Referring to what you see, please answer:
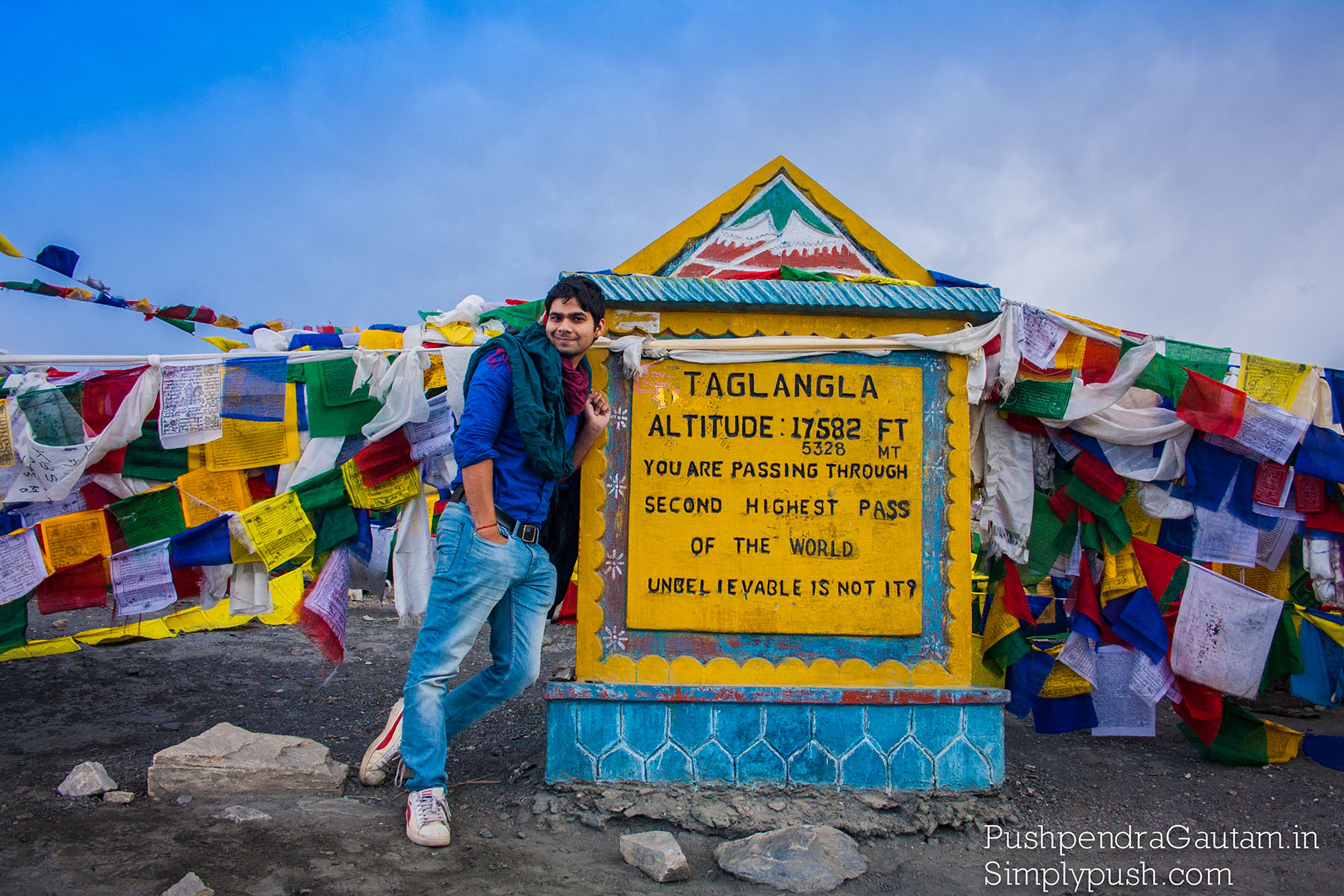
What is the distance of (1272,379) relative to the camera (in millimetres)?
4051

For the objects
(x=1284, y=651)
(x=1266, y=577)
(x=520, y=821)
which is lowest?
(x=520, y=821)

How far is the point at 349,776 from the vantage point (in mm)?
3428

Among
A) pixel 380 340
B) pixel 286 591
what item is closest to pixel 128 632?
pixel 286 591

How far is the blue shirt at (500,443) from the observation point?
2.81 metres

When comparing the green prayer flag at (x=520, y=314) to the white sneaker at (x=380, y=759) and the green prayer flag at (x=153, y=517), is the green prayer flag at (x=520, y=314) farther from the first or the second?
the white sneaker at (x=380, y=759)

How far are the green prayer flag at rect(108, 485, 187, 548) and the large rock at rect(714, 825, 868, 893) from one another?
9.36 feet

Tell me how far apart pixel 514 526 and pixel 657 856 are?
1190 millimetres

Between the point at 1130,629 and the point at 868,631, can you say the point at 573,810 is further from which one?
the point at 1130,629

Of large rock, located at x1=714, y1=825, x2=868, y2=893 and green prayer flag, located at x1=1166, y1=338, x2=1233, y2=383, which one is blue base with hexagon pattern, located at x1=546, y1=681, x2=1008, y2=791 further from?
green prayer flag, located at x1=1166, y1=338, x2=1233, y2=383

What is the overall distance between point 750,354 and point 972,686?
1633 millimetres

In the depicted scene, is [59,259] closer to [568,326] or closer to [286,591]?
[286,591]

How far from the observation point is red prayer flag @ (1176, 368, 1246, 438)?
3.81 m

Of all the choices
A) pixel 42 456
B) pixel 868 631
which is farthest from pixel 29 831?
pixel 868 631

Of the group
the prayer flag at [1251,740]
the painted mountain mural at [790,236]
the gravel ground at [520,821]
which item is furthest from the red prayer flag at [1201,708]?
the painted mountain mural at [790,236]
